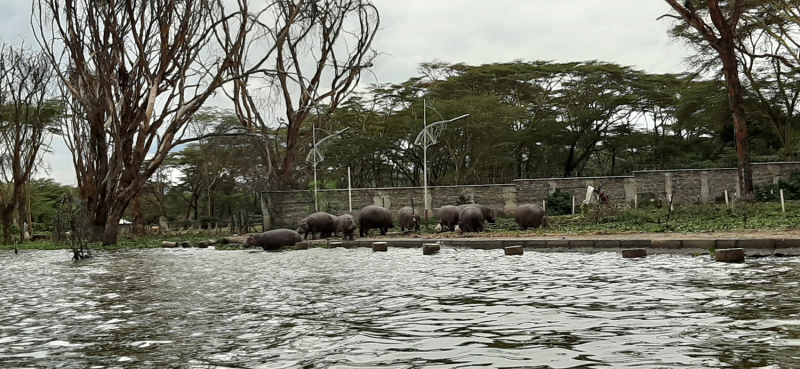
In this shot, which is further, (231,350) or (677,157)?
(677,157)

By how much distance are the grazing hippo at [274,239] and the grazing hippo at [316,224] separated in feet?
9.24

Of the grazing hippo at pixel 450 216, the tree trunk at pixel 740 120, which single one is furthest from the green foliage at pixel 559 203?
the grazing hippo at pixel 450 216

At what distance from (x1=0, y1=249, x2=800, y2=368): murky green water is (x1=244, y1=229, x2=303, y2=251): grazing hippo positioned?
7.79 m

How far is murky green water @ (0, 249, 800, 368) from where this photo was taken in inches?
225

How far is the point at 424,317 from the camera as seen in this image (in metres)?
7.72

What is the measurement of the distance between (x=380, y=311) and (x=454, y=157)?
37.5 meters

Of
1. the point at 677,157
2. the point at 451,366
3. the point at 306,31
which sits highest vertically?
the point at 306,31

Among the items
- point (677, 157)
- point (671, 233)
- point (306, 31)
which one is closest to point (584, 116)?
point (677, 157)

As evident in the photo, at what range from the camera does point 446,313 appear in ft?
26.2

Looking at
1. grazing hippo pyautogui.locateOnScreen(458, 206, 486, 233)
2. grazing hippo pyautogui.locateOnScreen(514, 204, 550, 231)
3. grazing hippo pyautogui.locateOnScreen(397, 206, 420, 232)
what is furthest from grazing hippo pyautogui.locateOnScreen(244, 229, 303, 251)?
grazing hippo pyautogui.locateOnScreen(514, 204, 550, 231)

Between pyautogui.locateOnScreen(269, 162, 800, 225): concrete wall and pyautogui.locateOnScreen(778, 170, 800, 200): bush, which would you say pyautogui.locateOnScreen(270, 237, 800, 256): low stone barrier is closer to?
pyautogui.locateOnScreen(269, 162, 800, 225): concrete wall

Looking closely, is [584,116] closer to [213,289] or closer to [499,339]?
[213,289]

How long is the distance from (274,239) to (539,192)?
1741cm

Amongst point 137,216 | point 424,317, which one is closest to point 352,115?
point 137,216
